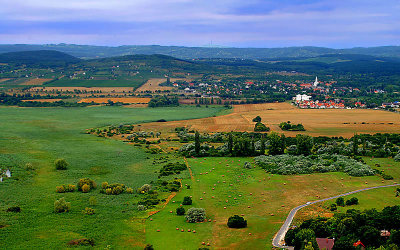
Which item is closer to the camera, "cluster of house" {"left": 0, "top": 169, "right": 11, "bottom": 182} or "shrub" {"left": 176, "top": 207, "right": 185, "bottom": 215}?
"shrub" {"left": 176, "top": 207, "right": 185, "bottom": 215}

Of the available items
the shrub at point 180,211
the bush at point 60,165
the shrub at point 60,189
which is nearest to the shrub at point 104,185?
the shrub at point 60,189

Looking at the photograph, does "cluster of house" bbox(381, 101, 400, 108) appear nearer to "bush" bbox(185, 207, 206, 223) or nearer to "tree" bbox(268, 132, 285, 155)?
"tree" bbox(268, 132, 285, 155)

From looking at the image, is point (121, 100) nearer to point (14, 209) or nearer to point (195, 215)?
point (14, 209)

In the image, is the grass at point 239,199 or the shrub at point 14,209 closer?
the grass at point 239,199

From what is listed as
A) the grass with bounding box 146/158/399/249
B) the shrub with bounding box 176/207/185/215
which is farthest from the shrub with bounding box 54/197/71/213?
the shrub with bounding box 176/207/185/215

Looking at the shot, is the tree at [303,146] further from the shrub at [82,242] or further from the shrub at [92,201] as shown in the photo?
the shrub at [82,242]

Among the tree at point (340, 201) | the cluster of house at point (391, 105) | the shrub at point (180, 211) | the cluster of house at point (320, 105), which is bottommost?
the shrub at point (180, 211)
